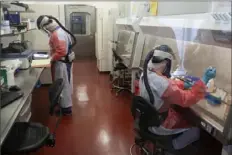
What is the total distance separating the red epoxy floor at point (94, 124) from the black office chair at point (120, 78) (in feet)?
0.66

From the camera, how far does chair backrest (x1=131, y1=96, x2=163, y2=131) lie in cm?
167

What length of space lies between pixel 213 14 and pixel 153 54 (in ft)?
1.70

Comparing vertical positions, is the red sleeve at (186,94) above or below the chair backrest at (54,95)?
above

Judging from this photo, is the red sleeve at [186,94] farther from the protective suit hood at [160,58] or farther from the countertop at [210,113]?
the protective suit hood at [160,58]

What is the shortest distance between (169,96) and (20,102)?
1198 millimetres

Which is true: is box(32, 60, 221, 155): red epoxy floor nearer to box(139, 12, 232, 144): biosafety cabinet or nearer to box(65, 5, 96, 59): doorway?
box(139, 12, 232, 144): biosafety cabinet

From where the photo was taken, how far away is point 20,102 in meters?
1.82

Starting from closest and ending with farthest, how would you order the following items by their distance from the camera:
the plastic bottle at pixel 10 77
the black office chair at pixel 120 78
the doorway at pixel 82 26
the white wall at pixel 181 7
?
the white wall at pixel 181 7
the plastic bottle at pixel 10 77
the black office chair at pixel 120 78
the doorway at pixel 82 26

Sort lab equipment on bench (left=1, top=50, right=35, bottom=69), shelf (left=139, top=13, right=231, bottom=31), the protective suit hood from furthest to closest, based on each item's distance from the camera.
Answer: lab equipment on bench (left=1, top=50, right=35, bottom=69)
the protective suit hood
shelf (left=139, top=13, right=231, bottom=31)

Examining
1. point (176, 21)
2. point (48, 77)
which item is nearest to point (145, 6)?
point (176, 21)

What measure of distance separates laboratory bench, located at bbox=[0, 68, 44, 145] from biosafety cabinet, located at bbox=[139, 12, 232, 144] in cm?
129

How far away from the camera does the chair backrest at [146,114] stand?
5.46 feet

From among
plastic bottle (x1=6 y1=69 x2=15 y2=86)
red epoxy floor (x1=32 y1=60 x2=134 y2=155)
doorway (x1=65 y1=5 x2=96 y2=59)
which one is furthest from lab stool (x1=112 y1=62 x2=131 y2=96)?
doorway (x1=65 y1=5 x2=96 y2=59)

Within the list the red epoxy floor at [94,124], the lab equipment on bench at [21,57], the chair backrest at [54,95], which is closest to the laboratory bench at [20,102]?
the lab equipment on bench at [21,57]
